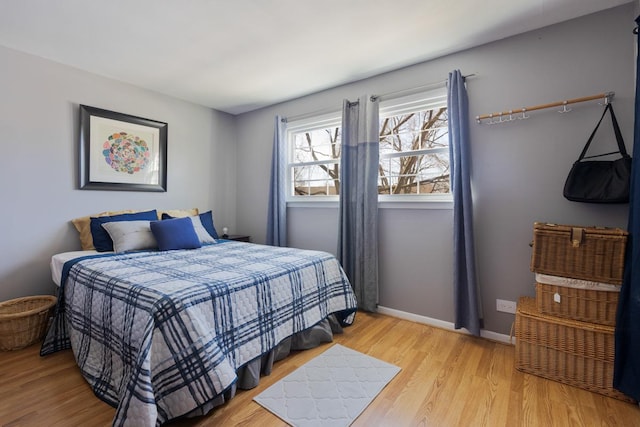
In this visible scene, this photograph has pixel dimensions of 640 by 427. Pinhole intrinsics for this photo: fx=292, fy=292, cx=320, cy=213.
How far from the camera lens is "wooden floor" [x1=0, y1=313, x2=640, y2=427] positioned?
146cm

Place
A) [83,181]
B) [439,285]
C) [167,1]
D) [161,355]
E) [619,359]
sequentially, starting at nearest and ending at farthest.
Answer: [161,355]
[619,359]
[167,1]
[439,285]
[83,181]

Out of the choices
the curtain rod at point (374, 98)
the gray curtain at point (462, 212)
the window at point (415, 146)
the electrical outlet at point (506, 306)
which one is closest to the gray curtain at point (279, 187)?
the curtain rod at point (374, 98)

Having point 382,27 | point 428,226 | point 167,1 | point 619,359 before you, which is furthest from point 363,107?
point 619,359

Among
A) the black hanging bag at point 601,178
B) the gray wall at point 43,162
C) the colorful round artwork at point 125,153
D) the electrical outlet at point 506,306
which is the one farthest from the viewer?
the colorful round artwork at point 125,153

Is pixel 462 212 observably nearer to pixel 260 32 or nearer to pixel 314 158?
pixel 314 158

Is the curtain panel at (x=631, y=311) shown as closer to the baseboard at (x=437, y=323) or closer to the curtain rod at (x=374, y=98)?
the baseboard at (x=437, y=323)

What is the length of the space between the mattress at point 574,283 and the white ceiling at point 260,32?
1763 mm

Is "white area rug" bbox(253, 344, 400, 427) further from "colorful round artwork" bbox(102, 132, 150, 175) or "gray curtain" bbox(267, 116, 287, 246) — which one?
"colorful round artwork" bbox(102, 132, 150, 175)

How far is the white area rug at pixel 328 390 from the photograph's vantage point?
1.49 metres

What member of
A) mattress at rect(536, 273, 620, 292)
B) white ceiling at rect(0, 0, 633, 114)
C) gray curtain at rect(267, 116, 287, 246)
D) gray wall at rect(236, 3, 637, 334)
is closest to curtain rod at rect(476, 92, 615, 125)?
gray wall at rect(236, 3, 637, 334)

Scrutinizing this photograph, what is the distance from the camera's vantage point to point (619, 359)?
158 cm

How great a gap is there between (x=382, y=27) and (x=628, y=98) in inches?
65.3

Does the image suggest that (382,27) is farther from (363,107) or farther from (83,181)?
(83,181)

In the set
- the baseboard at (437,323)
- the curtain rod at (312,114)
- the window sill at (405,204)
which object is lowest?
the baseboard at (437,323)
